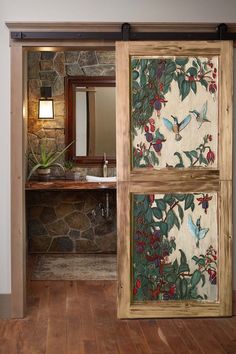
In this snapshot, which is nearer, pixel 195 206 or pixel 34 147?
pixel 195 206

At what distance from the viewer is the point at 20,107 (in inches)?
168

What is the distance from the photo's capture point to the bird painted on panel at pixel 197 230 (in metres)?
4.34

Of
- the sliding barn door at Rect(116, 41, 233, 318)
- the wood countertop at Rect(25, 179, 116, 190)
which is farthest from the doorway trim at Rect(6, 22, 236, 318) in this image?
the wood countertop at Rect(25, 179, 116, 190)

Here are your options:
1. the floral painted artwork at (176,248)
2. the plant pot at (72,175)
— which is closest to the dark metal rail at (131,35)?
the floral painted artwork at (176,248)

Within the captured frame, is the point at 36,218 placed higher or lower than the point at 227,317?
higher

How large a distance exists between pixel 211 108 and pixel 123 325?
174 centimetres

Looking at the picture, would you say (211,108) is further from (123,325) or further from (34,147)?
(34,147)

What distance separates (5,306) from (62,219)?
2.71 m

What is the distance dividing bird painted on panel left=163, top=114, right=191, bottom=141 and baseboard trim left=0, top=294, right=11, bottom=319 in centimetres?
176

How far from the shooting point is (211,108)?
4.31m

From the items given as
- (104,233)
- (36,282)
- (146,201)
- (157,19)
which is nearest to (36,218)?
(104,233)

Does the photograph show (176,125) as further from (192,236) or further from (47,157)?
(47,157)

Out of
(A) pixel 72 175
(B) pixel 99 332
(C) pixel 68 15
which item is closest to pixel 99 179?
(A) pixel 72 175

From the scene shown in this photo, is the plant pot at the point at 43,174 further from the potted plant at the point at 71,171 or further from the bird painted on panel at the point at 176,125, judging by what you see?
the bird painted on panel at the point at 176,125
